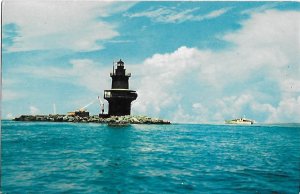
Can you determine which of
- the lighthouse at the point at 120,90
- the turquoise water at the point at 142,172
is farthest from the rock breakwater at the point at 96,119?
the turquoise water at the point at 142,172

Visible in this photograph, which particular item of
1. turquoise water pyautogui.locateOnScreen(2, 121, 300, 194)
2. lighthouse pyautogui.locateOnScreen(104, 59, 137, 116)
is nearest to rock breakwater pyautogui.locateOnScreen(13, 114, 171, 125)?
lighthouse pyautogui.locateOnScreen(104, 59, 137, 116)

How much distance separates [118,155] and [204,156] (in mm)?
5144

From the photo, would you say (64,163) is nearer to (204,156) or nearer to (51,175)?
(51,175)

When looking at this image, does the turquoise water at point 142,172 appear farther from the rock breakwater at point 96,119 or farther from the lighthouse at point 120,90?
the rock breakwater at point 96,119

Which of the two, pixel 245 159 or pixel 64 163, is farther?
pixel 245 159

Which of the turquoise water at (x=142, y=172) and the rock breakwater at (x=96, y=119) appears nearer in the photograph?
the turquoise water at (x=142, y=172)

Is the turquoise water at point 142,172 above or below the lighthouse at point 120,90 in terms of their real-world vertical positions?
below

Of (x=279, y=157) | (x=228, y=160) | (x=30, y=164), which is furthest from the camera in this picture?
(x=279, y=157)

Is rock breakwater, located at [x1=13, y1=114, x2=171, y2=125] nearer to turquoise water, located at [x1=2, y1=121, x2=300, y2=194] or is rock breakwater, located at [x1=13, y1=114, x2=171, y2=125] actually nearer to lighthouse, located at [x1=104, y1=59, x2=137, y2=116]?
lighthouse, located at [x1=104, y1=59, x2=137, y2=116]

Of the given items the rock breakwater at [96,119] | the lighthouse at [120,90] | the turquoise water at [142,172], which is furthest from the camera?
the rock breakwater at [96,119]

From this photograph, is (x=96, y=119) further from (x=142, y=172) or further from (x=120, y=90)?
(x=142, y=172)

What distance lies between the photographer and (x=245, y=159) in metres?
23.0

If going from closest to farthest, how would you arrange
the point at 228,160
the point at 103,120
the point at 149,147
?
the point at 228,160 → the point at 149,147 → the point at 103,120

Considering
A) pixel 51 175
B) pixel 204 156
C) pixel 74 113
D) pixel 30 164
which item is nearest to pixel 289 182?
pixel 204 156
